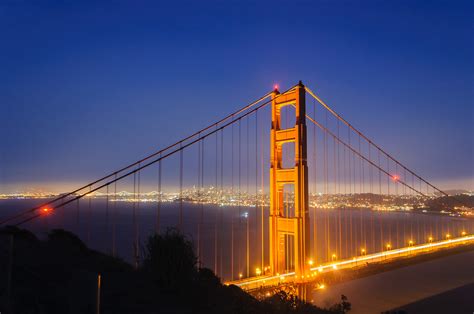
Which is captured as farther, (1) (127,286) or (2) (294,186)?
(2) (294,186)

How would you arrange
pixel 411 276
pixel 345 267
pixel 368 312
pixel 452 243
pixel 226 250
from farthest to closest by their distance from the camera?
1. pixel 226 250
2. pixel 411 276
3. pixel 452 243
4. pixel 368 312
5. pixel 345 267

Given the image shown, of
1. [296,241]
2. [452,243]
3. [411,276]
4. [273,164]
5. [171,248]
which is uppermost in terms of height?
[273,164]

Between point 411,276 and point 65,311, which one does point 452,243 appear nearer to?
point 411,276

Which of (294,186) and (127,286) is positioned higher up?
(294,186)

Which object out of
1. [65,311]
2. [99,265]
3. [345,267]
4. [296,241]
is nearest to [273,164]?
[296,241]

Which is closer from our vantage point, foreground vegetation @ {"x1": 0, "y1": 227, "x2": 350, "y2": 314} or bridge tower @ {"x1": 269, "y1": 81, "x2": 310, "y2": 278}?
foreground vegetation @ {"x1": 0, "y1": 227, "x2": 350, "y2": 314}
